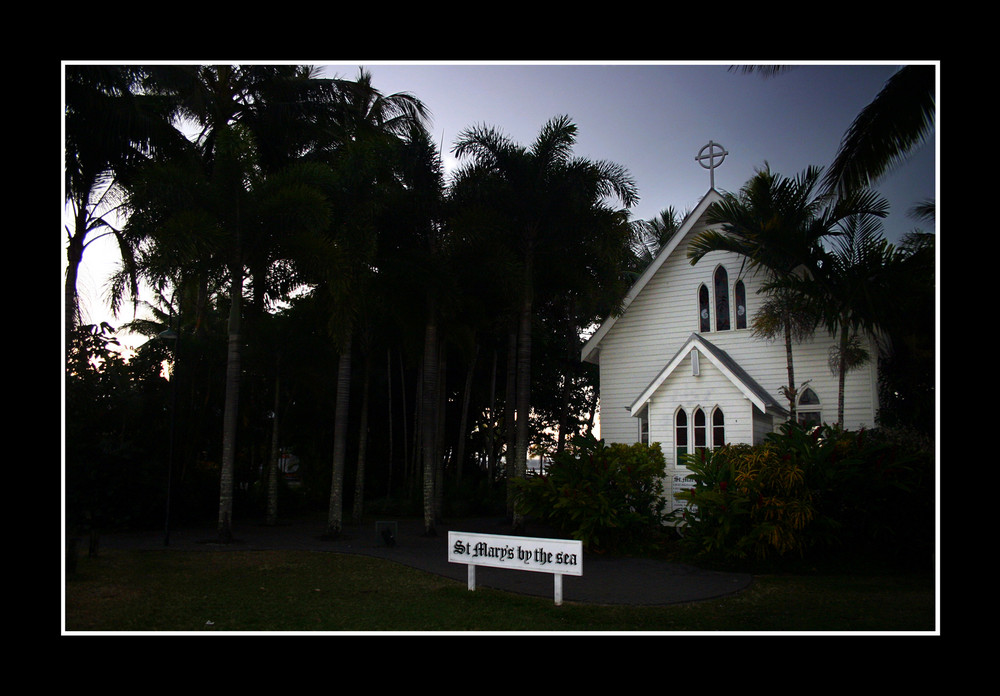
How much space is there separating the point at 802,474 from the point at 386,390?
18.9 metres

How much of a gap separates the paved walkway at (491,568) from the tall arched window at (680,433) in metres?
3.73

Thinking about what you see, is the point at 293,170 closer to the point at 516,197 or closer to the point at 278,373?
the point at 516,197

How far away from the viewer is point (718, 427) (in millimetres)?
17922

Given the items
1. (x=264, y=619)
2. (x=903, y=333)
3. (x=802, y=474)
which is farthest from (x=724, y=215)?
(x=264, y=619)

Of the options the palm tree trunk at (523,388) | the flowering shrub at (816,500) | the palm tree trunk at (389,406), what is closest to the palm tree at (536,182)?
the palm tree trunk at (523,388)

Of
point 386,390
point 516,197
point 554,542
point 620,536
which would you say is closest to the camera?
point 554,542

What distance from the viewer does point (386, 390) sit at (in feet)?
97.2

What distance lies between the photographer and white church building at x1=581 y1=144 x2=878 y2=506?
695 inches

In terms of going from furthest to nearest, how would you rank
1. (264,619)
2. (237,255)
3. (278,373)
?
1. (278,373)
2. (237,255)
3. (264,619)

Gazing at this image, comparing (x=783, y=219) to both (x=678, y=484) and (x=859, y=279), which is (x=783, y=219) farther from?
(x=678, y=484)

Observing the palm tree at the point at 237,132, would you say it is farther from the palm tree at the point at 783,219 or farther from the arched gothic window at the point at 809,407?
the arched gothic window at the point at 809,407

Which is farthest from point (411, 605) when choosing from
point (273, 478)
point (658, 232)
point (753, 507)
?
point (658, 232)

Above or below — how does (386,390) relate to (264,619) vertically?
above

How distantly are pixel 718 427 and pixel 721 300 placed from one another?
371 centimetres
